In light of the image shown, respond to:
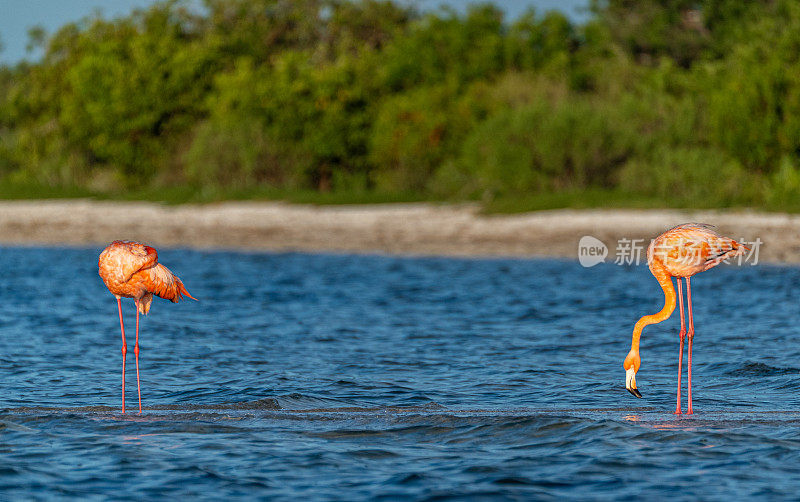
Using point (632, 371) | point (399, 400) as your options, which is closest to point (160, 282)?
point (399, 400)

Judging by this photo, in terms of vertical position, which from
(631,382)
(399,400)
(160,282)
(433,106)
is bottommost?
(399,400)

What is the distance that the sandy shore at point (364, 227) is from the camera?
25.5 metres

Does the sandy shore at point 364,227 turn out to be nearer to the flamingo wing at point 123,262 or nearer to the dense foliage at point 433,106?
the dense foliage at point 433,106

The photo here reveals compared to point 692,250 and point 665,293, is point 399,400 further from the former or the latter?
point 692,250

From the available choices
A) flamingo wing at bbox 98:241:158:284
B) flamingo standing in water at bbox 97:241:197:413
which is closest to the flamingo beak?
flamingo standing in water at bbox 97:241:197:413

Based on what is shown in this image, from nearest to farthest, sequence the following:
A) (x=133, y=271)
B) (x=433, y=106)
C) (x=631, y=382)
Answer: (x=631, y=382)
(x=133, y=271)
(x=433, y=106)

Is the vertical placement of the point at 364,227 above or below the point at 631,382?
above

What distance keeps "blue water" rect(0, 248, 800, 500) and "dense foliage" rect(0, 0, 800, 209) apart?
1242 cm

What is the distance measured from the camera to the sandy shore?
25.5 m

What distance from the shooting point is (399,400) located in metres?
9.98

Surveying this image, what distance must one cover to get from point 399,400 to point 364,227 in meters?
20.8

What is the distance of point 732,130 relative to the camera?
30.2m

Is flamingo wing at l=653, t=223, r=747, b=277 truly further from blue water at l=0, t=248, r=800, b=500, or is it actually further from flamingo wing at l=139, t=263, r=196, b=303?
flamingo wing at l=139, t=263, r=196, b=303

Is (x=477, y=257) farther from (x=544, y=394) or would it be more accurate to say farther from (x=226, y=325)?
(x=544, y=394)
